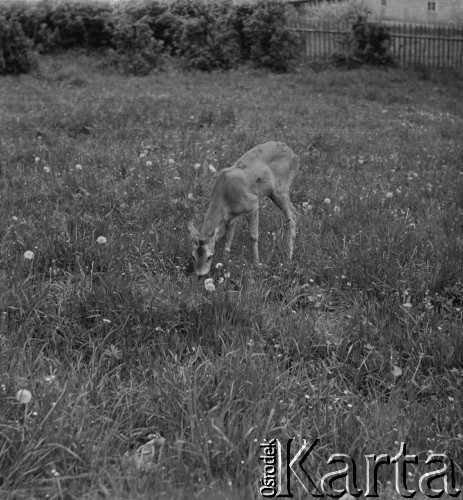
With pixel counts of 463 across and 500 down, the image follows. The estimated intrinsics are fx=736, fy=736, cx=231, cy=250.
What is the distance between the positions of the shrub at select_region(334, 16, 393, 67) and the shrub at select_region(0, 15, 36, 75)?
9.15 metres

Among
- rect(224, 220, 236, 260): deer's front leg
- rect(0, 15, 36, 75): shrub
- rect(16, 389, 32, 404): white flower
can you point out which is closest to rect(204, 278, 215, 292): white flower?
rect(224, 220, 236, 260): deer's front leg

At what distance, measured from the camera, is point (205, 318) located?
4.64 m

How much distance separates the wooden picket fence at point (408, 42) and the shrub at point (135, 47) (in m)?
4.37

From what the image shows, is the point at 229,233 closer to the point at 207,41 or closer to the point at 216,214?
the point at 216,214

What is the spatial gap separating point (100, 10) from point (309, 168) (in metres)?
15.4

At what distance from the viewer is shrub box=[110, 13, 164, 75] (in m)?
20.0

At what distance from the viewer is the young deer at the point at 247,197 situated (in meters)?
5.44

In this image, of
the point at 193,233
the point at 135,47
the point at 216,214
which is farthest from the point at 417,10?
the point at 193,233

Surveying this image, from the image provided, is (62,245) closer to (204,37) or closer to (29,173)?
(29,173)

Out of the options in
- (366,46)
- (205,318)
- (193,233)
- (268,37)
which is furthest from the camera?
(366,46)

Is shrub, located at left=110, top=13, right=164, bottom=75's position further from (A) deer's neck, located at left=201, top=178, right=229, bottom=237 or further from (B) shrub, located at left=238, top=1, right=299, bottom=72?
(A) deer's neck, located at left=201, top=178, right=229, bottom=237

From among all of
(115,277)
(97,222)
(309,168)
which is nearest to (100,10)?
(309,168)

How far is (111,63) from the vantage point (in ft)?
67.6

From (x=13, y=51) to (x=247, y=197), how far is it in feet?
45.6
